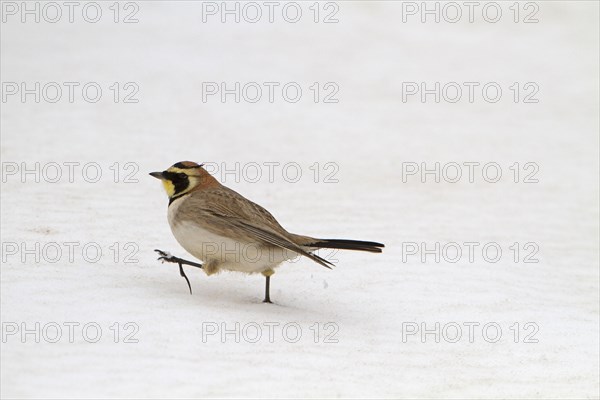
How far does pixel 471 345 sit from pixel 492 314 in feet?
2.77

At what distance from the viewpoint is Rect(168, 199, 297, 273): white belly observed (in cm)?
823

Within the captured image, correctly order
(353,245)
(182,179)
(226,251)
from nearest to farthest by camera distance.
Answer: (353,245)
(226,251)
(182,179)

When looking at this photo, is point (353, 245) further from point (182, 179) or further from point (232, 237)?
point (182, 179)

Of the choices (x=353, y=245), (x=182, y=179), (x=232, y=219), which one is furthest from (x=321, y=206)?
(x=353, y=245)

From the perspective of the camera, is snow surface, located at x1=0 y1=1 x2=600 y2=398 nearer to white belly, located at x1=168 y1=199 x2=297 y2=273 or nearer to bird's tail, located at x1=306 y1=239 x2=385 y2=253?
white belly, located at x1=168 y1=199 x2=297 y2=273

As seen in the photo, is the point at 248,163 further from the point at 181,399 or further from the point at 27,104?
the point at 181,399

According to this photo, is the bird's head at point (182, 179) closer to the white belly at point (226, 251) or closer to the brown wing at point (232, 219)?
the brown wing at point (232, 219)

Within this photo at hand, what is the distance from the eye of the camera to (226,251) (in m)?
8.23

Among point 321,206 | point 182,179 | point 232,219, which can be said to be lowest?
point 321,206

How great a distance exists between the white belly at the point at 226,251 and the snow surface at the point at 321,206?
0.35m

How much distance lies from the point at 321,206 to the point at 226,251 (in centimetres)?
389

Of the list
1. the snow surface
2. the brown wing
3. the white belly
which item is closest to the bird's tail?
the brown wing

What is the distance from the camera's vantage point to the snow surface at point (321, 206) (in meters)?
7.41

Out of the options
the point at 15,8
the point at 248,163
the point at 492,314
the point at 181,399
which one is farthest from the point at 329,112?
the point at 181,399
